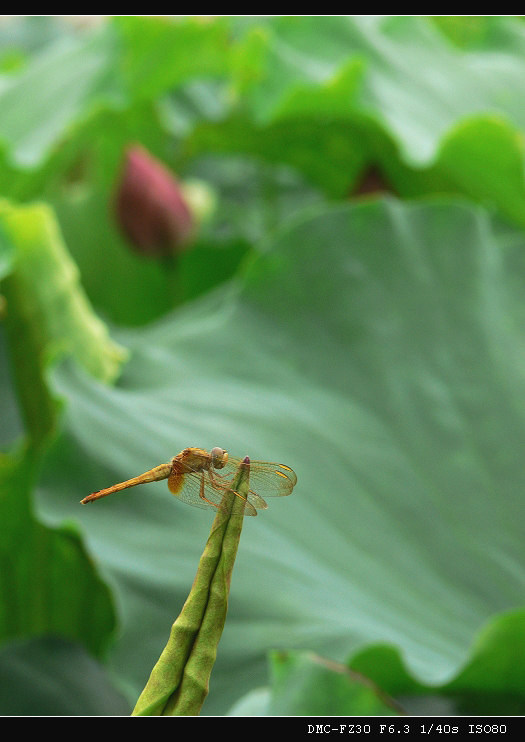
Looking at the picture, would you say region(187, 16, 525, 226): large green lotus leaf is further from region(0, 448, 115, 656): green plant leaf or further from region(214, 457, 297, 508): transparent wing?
region(214, 457, 297, 508): transparent wing

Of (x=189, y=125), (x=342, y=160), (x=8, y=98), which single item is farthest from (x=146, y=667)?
(x=189, y=125)

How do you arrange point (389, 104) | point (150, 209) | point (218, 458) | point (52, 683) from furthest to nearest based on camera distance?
point (150, 209)
point (389, 104)
point (52, 683)
point (218, 458)

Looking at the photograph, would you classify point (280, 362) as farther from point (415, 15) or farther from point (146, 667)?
point (415, 15)

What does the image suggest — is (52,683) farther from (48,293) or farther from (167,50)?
(167,50)

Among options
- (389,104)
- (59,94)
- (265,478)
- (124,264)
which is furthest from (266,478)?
(124,264)

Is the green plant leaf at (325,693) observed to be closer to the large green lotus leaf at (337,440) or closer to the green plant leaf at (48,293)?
the large green lotus leaf at (337,440)

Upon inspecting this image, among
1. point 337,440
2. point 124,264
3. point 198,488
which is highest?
point 198,488
